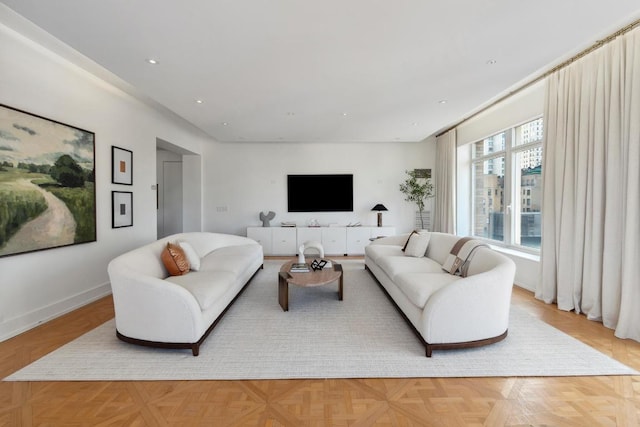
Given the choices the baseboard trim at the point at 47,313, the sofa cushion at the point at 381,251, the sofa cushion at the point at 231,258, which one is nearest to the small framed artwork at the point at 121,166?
the baseboard trim at the point at 47,313

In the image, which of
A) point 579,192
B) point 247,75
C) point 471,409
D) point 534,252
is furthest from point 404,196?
point 471,409

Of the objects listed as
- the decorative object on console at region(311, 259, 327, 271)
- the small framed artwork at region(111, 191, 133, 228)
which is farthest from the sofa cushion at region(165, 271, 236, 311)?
the small framed artwork at region(111, 191, 133, 228)

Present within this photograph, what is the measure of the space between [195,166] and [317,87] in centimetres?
457

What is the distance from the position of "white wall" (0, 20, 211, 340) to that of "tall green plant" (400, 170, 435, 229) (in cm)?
543

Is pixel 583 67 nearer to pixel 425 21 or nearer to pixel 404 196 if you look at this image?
pixel 425 21

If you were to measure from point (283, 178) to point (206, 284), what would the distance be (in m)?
4.50

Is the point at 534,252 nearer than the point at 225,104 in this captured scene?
No

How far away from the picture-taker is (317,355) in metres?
2.33

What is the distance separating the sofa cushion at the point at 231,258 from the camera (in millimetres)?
3510

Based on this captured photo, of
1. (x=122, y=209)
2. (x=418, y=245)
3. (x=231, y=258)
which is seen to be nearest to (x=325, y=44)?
(x=231, y=258)

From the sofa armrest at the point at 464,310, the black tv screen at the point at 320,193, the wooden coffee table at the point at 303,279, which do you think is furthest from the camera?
the black tv screen at the point at 320,193

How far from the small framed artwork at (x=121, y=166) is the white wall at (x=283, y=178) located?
2669 mm

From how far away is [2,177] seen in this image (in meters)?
2.60

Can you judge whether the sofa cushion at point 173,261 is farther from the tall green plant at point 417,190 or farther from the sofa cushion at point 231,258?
the tall green plant at point 417,190
